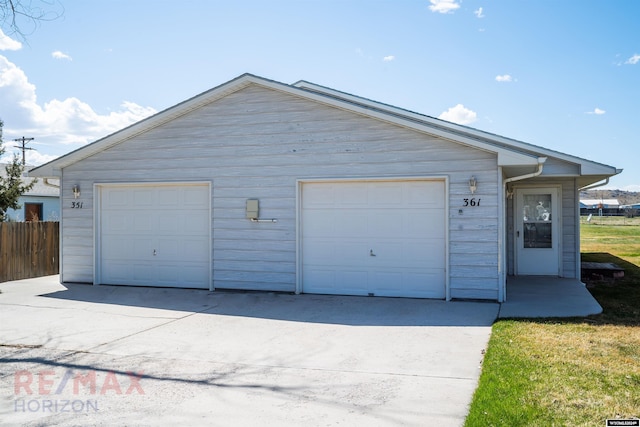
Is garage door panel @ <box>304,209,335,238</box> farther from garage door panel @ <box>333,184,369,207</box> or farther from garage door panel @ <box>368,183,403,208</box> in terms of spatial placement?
garage door panel @ <box>368,183,403,208</box>

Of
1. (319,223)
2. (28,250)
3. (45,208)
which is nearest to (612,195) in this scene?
(45,208)

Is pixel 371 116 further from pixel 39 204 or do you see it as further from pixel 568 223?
pixel 39 204

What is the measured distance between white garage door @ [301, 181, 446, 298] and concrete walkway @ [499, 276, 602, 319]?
4.58ft

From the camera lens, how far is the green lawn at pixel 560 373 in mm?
3846

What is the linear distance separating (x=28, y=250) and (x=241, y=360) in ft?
30.6

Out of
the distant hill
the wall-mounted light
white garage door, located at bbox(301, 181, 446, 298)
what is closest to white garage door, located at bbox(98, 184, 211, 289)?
white garage door, located at bbox(301, 181, 446, 298)

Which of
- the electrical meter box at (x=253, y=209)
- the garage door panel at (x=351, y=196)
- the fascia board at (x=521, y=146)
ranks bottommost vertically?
the electrical meter box at (x=253, y=209)

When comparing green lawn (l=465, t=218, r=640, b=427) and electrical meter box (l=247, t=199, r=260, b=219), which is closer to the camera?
green lawn (l=465, t=218, r=640, b=427)

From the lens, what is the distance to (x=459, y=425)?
12.3 ft

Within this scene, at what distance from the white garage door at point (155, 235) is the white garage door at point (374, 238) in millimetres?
2232

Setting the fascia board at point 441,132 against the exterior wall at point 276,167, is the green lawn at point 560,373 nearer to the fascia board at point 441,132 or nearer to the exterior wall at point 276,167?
the exterior wall at point 276,167

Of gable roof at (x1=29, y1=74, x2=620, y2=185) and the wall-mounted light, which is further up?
gable roof at (x1=29, y1=74, x2=620, y2=185)

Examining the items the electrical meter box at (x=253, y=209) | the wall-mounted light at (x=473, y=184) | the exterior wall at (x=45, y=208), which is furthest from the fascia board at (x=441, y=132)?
the exterior wall at (x=45, y=208)

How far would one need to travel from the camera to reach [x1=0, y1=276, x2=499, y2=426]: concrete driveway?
13.4 feet
